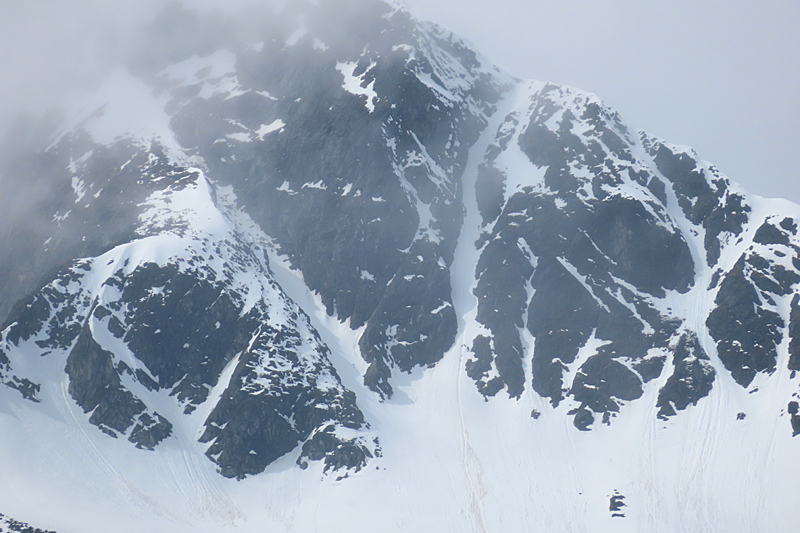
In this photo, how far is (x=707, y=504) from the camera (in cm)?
12319

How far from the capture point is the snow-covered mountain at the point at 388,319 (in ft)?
406

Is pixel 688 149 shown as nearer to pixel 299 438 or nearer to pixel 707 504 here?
pixel 707 504

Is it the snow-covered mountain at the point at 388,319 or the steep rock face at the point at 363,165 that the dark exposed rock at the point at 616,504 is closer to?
the snow-covered mountain at the point at 388,319

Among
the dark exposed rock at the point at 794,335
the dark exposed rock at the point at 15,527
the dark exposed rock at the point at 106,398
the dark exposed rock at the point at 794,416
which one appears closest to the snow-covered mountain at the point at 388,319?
the dark exposed rock at the point at 106,398

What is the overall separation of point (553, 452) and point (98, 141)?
12555 cm

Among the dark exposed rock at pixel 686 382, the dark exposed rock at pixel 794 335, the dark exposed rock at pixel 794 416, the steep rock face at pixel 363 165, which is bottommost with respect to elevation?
the dark exposed rock at pixel 794 416

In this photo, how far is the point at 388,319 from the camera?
154 meters

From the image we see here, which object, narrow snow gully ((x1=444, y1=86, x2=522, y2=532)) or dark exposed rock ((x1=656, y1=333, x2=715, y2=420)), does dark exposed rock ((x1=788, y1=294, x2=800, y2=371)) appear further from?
narrow snow gully ((x1=444, y1=86, x2=522, y2=532))

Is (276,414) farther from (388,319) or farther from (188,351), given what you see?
(388,319)

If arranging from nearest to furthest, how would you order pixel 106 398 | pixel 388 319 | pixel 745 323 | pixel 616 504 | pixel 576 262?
pixel 616 504 → pixel 106 398 → pixel 745 323 → pixel 388 319 → pixel 576 262

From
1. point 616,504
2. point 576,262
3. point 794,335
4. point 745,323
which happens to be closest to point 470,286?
point 576,262

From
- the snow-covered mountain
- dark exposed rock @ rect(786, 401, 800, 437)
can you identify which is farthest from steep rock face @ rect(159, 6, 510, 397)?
dark exposed rock @ rect(786, 401, 800, 437)

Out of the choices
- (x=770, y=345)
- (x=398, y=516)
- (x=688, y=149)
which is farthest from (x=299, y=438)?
(x=688, y=149)

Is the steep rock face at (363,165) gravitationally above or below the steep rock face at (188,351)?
above
